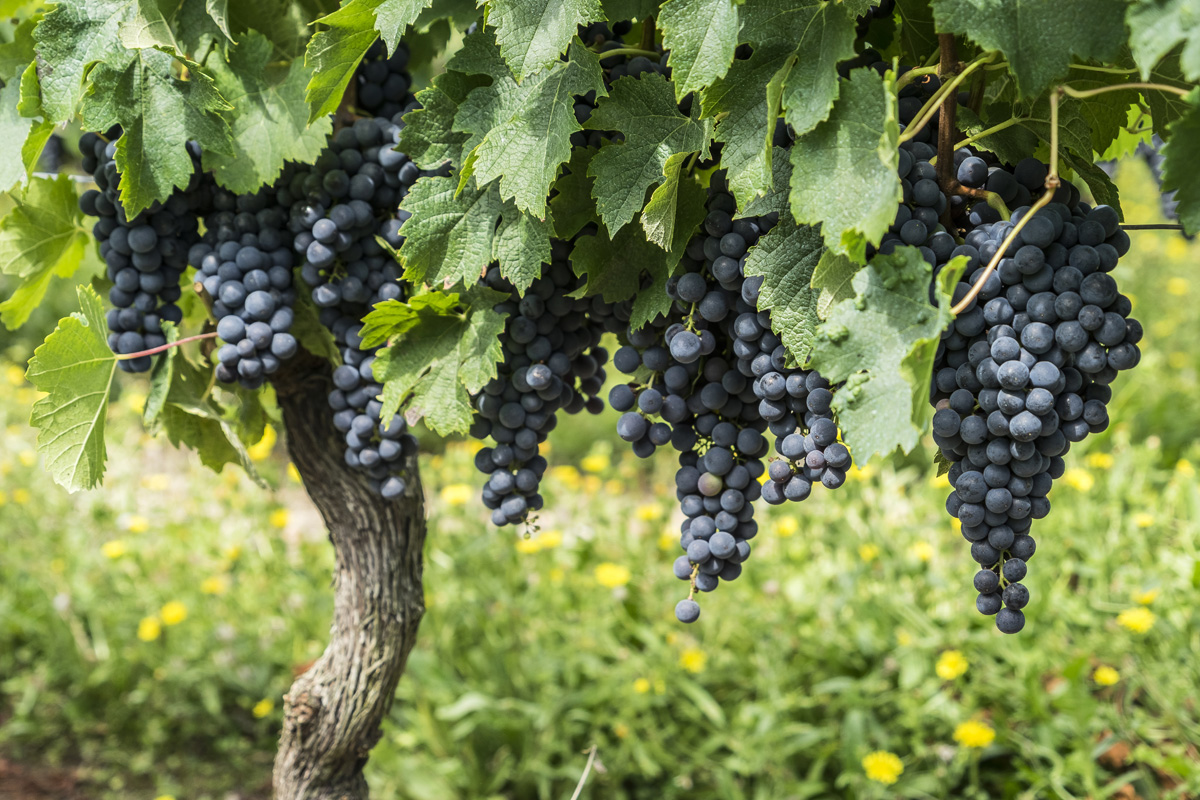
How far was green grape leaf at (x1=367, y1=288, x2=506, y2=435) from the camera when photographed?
95cm

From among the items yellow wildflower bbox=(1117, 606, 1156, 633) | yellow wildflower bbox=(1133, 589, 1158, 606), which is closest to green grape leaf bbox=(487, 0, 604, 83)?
yellow wildflower bbox=(1117, 606, 1156, 633)

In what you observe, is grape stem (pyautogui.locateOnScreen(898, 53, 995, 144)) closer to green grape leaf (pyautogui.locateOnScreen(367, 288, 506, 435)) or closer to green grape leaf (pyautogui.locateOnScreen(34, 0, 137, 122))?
green grape leaf (pyautogui.locateOnScreen(367, 288, 506, 435))

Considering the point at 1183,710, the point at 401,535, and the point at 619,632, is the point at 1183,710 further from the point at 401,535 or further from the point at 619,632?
the point at 401,535

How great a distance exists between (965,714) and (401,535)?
155 cm

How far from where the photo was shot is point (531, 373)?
38.7 inches

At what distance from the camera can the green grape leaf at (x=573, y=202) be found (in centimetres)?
90

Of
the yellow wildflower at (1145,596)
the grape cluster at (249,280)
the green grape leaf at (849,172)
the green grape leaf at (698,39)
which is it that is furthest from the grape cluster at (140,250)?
the yellow wildflower at (1145,596)

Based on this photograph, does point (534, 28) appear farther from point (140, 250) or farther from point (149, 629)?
point (149, 629)

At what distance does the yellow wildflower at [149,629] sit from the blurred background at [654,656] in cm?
2

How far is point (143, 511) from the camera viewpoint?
3.90m

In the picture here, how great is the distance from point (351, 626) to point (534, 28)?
3.34ft

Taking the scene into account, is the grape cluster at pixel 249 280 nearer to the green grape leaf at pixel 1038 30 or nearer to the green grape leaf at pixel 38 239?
the green grape leaf at pixel 38 239

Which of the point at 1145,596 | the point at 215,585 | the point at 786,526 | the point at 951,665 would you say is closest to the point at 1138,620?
the point at 1145,596

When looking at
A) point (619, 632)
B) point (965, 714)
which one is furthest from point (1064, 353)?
point (619, 632)
